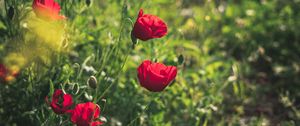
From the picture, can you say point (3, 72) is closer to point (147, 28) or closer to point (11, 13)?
point (11, 13)

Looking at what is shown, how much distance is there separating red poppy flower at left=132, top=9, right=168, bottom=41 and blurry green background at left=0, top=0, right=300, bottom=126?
0.73 feet

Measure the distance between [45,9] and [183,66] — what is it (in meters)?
1.62

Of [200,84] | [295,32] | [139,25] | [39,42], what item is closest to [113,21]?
[200,84]

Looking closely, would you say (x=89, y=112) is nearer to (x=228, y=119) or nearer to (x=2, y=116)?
(x=2, y=116)

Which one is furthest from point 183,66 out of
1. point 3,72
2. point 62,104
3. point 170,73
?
point 62,104

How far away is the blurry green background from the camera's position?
2.36 m

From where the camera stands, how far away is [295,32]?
393cm

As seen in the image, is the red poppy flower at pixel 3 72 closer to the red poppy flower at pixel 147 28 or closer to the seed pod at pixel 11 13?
the seed pod at pixel 11 13

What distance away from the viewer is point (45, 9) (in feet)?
6.34

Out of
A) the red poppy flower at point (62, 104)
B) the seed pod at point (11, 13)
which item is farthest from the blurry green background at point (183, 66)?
the red poppy flower at point (62, 104)

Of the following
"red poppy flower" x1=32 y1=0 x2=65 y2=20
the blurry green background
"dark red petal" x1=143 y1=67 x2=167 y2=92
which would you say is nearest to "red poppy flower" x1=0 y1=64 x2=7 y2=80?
the blurry green background

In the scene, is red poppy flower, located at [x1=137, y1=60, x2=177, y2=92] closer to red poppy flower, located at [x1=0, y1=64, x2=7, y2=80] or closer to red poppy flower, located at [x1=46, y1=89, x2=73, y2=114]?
red poppy flower, located at [x1=46, y1=89, x2=73, y2=114]

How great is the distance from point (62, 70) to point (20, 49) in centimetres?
20

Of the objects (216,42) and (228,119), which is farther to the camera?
(216,42)
